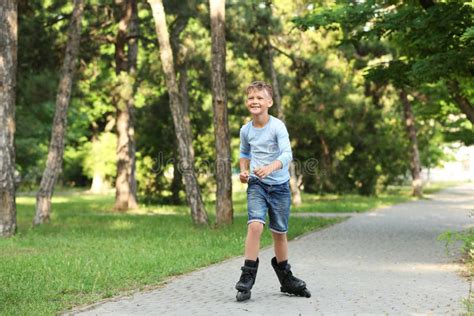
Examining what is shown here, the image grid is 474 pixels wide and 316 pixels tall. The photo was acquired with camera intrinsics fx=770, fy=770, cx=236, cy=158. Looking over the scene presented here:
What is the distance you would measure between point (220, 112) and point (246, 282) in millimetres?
10229

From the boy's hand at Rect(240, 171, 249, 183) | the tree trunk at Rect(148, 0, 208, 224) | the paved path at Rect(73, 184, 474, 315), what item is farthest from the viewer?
the tree trunk at Rect(148, 0, 208, 224)

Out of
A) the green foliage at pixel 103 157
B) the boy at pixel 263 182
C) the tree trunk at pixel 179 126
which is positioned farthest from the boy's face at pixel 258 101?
the green foliage at pixel 103 157

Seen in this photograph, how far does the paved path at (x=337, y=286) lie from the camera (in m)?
7.02

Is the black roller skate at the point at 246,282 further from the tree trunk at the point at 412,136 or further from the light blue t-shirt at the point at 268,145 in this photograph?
the tree trunk at the point at 412,136

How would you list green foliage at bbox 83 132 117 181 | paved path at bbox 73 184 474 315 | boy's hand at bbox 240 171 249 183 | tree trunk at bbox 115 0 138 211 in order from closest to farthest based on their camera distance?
paved path at bbox 73 184 474 315, boy's hand at bbox 240 171 249 183, tree trunk at bbox 115 0 138 211, green foliage at bbox 83 132 117 181

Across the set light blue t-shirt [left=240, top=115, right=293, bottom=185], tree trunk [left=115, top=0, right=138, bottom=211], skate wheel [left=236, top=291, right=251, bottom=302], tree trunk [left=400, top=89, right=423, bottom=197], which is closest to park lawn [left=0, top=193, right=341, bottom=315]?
skate wheel [left=236, top=291, right=251, bottom=302]

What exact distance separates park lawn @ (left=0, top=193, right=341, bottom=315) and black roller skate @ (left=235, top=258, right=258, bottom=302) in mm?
1463

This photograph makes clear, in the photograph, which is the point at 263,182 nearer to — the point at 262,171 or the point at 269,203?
the point at 269,203

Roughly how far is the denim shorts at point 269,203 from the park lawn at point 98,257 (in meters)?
1.77

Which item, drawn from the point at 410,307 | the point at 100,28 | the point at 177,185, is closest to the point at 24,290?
the point at 410,307

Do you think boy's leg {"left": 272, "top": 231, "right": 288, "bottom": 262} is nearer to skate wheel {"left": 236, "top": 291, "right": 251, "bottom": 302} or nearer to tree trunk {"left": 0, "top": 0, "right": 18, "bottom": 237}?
skate wheel {"left": 236, "top": 291, "right": 251, "bottom": 302}

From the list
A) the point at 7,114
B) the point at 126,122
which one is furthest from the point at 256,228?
the point at 126,122

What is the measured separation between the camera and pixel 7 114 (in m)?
15.5

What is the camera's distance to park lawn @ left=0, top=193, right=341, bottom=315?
791 cm
